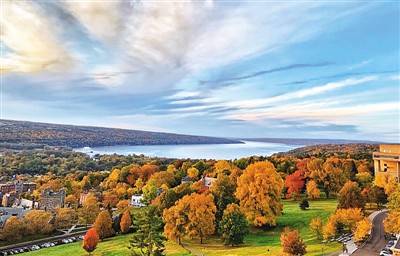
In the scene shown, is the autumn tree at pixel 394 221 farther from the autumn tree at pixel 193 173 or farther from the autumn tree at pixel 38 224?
the autumn tree at pixel 193 173

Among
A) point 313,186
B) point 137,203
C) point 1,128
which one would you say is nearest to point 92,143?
point 1,128

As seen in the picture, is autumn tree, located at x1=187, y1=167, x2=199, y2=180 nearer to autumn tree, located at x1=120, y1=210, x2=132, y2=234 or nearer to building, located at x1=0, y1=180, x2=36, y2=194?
autumn tree, located at x1=120, y1=210, x2=132, y2=234

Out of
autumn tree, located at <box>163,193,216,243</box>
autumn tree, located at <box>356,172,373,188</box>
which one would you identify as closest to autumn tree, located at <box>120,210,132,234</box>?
autumn tree, located at <box>163,193,216,243</box>

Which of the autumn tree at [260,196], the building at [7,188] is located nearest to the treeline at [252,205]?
the autumn tree at [260,196]

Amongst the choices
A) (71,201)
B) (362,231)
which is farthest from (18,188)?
(362,231)

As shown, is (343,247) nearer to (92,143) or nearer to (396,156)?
(396,156)

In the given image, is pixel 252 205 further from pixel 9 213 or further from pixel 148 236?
pixel 9 213
